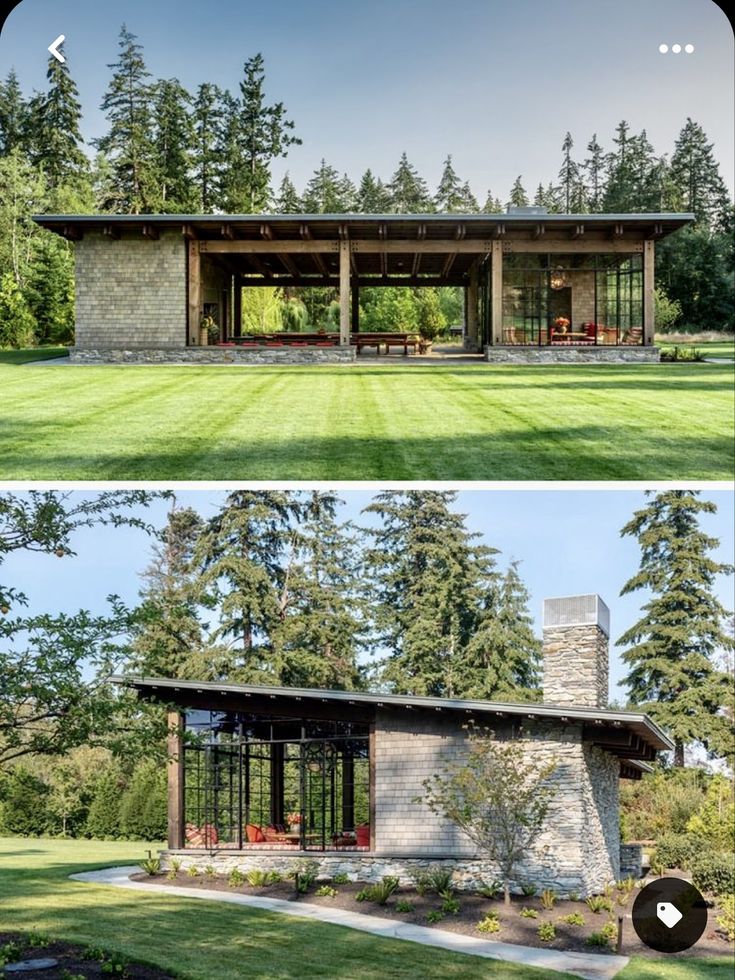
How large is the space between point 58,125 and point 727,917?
9708 millimetres

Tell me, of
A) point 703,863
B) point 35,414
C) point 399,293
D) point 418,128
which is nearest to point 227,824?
point 703,863

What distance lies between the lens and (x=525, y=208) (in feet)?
33.4

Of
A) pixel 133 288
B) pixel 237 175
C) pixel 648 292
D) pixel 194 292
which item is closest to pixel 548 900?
pixel 237 175

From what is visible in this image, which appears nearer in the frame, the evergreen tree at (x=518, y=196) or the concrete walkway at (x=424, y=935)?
the evergreen tree at (x=518, y=196)

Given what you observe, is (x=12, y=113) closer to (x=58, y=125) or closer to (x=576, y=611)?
(x=58, y=125)

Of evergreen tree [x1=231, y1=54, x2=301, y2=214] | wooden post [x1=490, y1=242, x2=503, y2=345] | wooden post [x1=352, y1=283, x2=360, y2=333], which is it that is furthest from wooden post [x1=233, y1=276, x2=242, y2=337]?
evergreen tree [x1=231, y1=54, x2=301, y2=214]

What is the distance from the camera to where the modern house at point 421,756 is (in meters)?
12.9

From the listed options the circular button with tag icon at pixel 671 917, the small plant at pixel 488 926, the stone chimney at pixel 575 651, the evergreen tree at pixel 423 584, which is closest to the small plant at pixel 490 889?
the small plant at pixel 488 926

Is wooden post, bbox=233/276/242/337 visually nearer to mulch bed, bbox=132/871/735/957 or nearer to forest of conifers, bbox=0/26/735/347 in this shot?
forest of conifers, bbox=0/26/735/347

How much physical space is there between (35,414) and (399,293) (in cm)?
1652

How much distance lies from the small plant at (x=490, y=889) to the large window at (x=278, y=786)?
2.00m

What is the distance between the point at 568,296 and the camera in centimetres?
1997

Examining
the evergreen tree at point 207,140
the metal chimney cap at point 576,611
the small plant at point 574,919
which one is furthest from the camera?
the metal chimney cap at point 576,611

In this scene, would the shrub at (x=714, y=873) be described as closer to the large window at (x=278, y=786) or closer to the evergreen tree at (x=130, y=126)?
the large window at (x=278, y=786)
